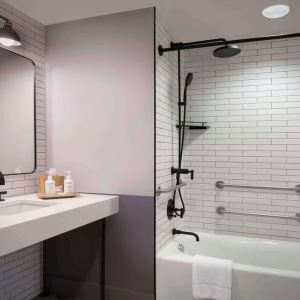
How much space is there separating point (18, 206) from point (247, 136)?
6.80 ft

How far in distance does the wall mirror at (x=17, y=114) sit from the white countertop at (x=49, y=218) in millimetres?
294

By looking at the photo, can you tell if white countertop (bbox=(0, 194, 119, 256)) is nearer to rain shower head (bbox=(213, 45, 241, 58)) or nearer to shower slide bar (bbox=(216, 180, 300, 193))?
shower slide bar (bbox=(216, 180, 300, 193))

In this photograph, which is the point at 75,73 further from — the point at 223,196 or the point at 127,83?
the point at 223,196

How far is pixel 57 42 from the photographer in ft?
8.11

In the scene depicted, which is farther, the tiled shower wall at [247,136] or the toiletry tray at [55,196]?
the tiled shower wall at [247,136]

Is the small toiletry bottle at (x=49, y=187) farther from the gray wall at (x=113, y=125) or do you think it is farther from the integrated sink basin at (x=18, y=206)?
the gray wall at (x=113, y=125)

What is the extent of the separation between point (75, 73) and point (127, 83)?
48 centimetres

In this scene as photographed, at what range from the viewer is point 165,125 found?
96.1 inches

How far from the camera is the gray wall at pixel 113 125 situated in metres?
2.20

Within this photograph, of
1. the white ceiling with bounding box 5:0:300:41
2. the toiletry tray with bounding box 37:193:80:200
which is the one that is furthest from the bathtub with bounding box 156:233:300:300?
the white ceiling with bounding box 5:0:300:41

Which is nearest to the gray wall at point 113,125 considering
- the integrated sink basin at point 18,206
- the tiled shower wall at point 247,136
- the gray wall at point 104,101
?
the gray wall at point 104,101

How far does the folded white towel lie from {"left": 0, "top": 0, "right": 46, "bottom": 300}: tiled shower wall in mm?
1297

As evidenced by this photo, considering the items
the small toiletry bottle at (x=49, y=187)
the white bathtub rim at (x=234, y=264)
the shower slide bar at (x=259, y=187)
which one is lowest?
the white bathtub rim at (x=234, y=264)

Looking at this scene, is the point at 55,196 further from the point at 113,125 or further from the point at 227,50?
the point at 227,50
